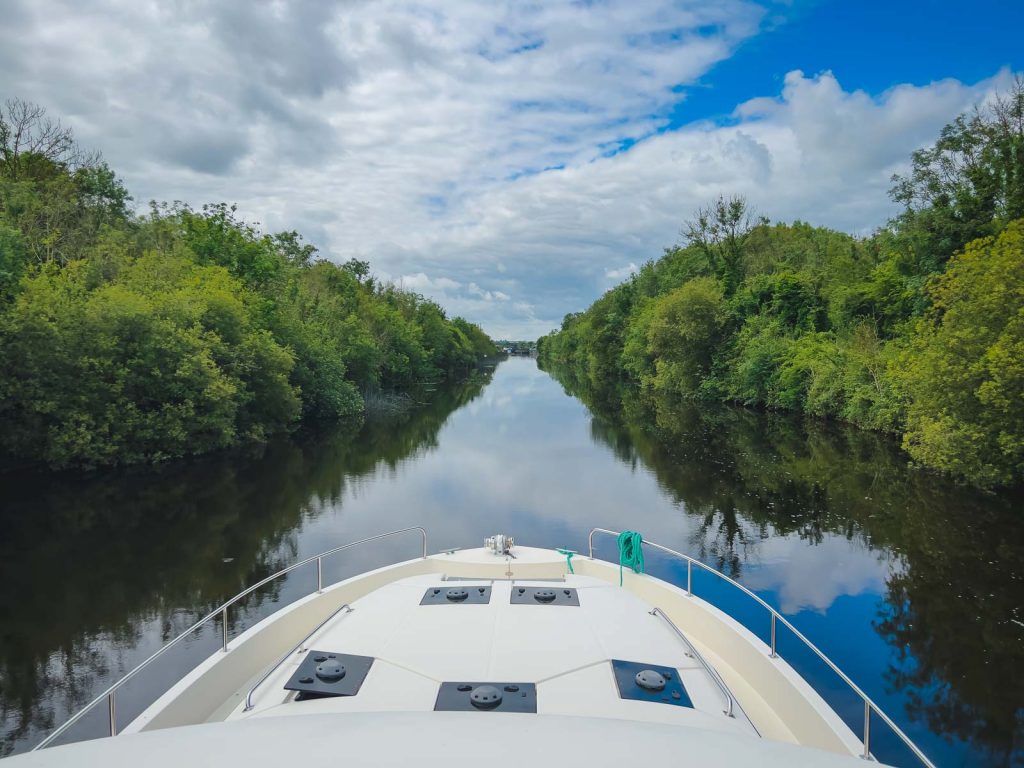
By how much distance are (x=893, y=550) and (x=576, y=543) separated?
22.3 ft

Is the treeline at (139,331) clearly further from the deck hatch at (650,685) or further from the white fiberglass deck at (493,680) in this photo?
the deck hatch at (650,685)

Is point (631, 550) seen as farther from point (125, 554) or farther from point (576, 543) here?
point (125, 554)

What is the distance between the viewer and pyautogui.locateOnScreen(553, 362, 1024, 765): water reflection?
8766 mm

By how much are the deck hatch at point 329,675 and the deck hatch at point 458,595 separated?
136 cm

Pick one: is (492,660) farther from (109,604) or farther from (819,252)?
(819,252)

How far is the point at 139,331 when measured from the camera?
76.4 ft

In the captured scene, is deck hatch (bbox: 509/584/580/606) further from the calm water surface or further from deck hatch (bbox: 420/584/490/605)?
the calm water surface

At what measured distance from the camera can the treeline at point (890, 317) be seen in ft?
56.3

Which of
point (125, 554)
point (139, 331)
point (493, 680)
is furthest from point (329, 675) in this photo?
point (139, 331)

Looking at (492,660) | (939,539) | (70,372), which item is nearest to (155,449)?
(70,372)

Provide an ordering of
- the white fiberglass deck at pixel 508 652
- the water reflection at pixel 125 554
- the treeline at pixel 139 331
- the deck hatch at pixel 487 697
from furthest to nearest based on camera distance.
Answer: the treeline at pixel 139 331 < the water reflection at pixel 125 554 < the white fiberglass deck at pixel 508 652 < the deck hatch at pixel 487 697

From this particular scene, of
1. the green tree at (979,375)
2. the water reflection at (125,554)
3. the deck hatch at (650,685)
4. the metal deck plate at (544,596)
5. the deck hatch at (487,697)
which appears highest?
the green tree at (979,375)

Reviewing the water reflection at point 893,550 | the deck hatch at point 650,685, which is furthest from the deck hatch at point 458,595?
the water reflection at point 893,550

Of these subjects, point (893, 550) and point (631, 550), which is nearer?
point (631, 550)
